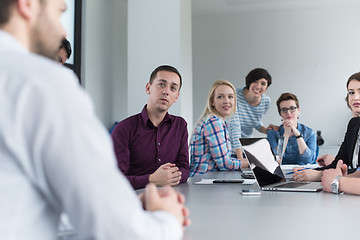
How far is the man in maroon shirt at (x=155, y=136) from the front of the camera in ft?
8.20

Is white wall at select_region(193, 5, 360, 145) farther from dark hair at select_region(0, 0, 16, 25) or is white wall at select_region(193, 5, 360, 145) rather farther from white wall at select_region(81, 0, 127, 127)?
dark hair at select_region(0, 0, 16, 25)

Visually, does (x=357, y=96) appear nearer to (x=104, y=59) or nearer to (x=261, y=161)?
(x=261, y=161)

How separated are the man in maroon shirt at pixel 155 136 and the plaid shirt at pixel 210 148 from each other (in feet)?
0.67

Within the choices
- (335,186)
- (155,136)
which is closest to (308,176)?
(335,186)

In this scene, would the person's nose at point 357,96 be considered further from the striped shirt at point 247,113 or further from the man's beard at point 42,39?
the man's beard at point 42,39

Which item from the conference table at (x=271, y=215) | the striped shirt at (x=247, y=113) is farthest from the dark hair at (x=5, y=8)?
the striped shirt at (x=247, y=113)

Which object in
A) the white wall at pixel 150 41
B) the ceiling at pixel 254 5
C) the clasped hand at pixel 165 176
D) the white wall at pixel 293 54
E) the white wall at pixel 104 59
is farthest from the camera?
the white wall at pixel 293 54

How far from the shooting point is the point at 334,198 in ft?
5.41

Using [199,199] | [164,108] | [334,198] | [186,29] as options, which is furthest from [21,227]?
[186,29]

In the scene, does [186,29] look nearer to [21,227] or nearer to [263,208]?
[263,208]

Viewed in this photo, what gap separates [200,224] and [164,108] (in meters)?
1.46

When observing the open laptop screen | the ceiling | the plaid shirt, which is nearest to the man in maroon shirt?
the plaid shirt

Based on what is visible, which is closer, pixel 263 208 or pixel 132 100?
pixel 263 208

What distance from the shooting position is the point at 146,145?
2566 mm
